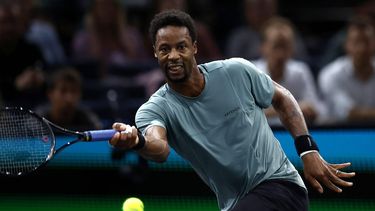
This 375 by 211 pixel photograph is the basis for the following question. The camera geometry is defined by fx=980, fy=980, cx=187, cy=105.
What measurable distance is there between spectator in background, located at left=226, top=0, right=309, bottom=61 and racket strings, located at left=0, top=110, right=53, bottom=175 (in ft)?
16.6

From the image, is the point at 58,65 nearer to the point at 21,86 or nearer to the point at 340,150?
the point at 21,86

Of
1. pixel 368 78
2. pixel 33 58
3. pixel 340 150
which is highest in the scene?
pixel 33 58

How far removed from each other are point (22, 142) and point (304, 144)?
1.67 m

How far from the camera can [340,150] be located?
9180 millimetres

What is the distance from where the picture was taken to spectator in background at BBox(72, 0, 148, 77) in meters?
10.7

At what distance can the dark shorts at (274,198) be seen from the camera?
5484mm

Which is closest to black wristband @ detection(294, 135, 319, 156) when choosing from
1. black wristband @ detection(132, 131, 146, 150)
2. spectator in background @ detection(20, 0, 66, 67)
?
black wristband @ detection(132, 131, 146, 150)

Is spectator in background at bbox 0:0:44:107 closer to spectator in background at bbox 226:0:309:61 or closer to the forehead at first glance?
spectator in background at bbox 226:0:309:61

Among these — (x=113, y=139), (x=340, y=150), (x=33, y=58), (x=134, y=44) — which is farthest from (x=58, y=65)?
(x=113, y=139)

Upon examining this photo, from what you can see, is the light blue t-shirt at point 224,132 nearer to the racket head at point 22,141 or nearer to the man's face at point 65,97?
the racket head at point 22,141

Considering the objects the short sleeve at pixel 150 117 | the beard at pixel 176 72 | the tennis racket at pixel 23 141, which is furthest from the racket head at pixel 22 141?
the beard at pixel 176 72

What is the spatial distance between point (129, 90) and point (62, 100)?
890mm

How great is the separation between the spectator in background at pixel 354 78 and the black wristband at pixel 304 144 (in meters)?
3.78

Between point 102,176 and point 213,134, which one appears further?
point 102,176
